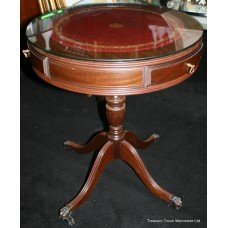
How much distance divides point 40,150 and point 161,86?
45.0 inches

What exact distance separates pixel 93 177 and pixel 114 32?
744 millimetres

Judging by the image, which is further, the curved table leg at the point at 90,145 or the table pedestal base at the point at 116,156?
the curved table leg at the point at 90,145

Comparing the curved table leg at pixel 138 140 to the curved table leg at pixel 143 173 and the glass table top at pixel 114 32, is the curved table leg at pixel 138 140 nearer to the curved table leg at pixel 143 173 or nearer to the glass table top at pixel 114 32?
the curved table leg at pixel 143 173

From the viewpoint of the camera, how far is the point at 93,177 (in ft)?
5.06

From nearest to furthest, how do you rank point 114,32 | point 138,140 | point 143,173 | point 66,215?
point 114,32, point 66,215, point 143,173, point 138,140

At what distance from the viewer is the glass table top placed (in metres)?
1.06

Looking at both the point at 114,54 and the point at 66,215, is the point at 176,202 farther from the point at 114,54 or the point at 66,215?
the point at 114,54

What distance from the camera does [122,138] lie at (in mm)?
1601

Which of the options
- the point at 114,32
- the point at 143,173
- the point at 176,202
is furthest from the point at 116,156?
the point at 114,32

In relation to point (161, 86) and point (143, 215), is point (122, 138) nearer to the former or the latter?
point (143, 215)

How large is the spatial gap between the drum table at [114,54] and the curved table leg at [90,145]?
0.67 feet

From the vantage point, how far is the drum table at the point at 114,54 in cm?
103

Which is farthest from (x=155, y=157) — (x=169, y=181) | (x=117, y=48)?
(x=117, y=48)

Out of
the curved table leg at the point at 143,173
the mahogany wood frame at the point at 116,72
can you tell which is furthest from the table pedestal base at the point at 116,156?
the mahogany wood frame at the point at 116,72
